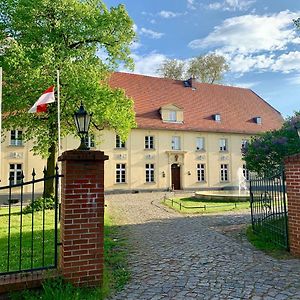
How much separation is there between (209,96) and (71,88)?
24.5 m

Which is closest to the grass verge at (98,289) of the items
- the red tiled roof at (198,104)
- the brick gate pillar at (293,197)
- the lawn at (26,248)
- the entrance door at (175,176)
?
the lawn at (26,248)

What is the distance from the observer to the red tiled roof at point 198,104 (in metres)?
32.1

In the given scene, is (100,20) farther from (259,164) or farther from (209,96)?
(209,96)

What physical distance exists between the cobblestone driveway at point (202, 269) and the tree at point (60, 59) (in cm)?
862

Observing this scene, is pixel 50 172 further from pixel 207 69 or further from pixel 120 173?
pixel 207 69

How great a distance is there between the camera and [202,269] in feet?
19.4

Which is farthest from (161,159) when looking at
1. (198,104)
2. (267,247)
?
(267,247)

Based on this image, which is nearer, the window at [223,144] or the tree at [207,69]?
the window at [223,144]

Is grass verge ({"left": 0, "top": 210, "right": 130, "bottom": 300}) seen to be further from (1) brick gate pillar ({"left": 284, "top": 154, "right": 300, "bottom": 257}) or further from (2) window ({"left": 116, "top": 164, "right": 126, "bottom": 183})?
(2) window ({"left": 116, "top": 164, "right": 126, "bottom": 183})

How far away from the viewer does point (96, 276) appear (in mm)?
4715

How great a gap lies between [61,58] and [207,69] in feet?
93.8

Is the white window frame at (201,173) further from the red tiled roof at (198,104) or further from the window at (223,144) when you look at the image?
the red tiled roof at (198,104)

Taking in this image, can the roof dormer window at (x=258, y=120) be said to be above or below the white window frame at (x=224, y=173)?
above

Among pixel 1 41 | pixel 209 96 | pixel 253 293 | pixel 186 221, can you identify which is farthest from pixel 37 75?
pixel 209 96
